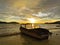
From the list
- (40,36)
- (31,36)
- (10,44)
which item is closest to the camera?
(10,44)

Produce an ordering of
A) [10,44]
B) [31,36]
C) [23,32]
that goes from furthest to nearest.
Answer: [23,32], [31,36], [10,44]

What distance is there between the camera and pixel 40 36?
52.4ft

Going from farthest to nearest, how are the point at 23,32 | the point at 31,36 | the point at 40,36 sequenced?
1. the point at 23,32
2. the point at 31,36
3. the point at 40,36

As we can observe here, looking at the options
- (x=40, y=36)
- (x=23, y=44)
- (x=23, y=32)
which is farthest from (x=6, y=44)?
(x=23, y=32)

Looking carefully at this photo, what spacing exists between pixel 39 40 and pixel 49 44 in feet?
8.20

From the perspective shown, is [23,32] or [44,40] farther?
[23,32]

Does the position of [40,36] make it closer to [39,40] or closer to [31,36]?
[39,40]

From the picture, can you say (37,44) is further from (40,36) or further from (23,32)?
(23,32)

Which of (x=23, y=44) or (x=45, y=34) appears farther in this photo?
(x=45, y=34)

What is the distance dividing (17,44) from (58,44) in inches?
172

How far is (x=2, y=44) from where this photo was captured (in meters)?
14.0

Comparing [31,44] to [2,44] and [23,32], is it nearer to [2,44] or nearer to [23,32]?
[2,44]

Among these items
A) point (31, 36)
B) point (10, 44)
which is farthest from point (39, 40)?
point (10, 44)

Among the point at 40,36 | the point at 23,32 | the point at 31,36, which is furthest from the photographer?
the point at 23,32
